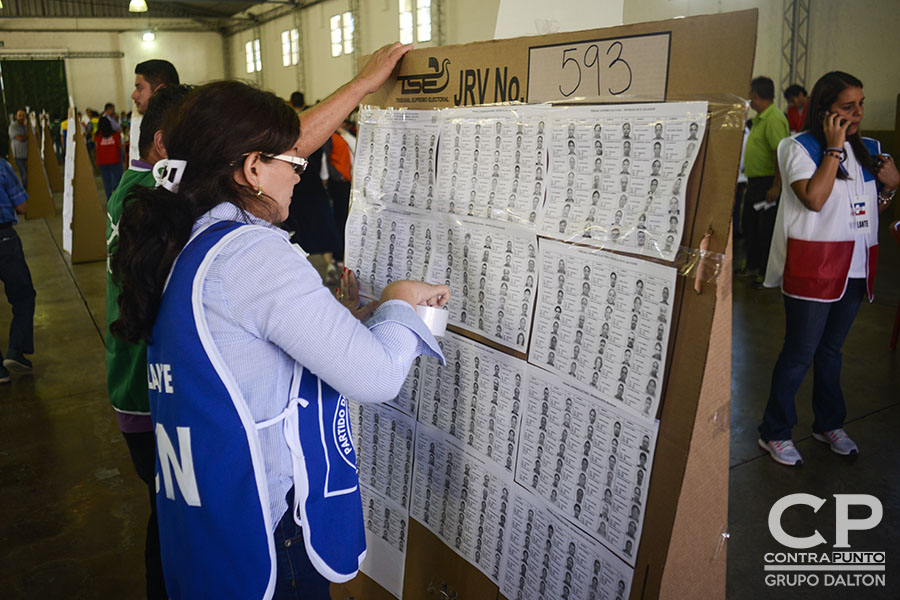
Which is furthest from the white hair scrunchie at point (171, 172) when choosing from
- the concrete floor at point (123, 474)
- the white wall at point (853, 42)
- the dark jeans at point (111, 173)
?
the dark jeans at point (111, 173)

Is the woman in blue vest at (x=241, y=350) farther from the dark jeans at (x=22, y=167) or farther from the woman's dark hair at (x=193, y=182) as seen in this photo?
the dark jeans at (x=22, y=167)

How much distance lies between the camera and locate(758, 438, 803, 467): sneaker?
2.83m

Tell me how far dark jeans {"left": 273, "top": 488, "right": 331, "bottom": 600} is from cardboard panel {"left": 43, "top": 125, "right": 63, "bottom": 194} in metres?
14.3

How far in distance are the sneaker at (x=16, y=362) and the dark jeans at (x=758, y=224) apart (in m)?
5.53

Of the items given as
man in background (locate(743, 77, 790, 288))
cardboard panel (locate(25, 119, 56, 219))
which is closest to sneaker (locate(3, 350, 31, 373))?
man in background (locate(743, 77, 790, 288))

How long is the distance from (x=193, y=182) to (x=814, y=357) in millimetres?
2561

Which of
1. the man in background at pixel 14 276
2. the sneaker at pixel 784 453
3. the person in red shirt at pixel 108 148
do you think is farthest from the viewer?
the person in red shirt at pixel 108 148

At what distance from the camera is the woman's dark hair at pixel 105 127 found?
917cm

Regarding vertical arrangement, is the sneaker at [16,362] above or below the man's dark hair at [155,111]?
below

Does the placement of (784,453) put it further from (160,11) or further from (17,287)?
(160,11)

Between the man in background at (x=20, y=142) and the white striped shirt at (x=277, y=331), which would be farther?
the man in background at (x=20, y=142)

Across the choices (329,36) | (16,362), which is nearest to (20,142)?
(329,36)

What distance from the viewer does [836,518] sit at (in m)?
2.49

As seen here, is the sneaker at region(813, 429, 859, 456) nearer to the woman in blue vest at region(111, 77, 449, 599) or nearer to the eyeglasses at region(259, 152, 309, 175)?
the woman in blue vest at region(111, 77, 449, 599)
